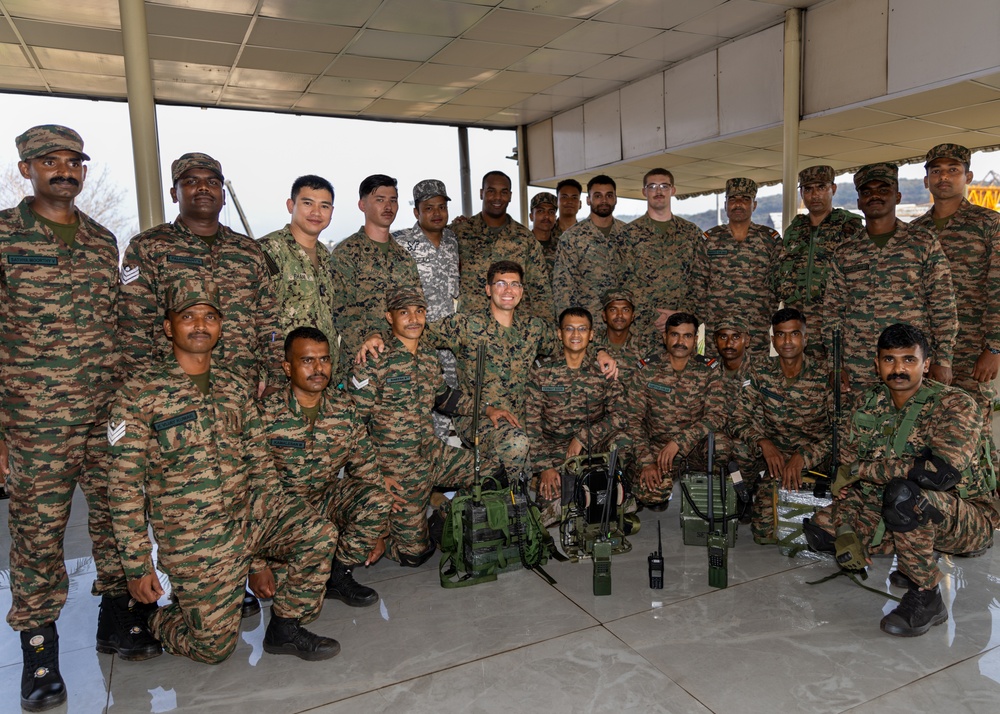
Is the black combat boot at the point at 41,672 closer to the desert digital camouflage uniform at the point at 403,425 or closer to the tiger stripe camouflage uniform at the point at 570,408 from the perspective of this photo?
the desert digital camouflage uniform at the point at 403,425

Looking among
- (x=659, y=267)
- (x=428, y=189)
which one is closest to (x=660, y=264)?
(x=659, y=267)

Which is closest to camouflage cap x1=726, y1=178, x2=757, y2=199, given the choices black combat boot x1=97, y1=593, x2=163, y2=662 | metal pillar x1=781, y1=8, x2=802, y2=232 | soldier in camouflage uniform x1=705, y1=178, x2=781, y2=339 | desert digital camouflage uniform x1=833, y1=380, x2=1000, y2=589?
soldier in camouflage uniform x1=705, y1=178, x2=781, y2=339

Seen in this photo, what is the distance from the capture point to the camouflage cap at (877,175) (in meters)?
4.00

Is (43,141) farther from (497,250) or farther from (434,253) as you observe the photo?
(497,250)

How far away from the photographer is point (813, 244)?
468 centimetres

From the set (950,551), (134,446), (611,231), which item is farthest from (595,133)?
(134,446)

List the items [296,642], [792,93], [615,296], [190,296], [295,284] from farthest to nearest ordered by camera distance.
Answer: [792,93], [615,296], [295,284], [296,642], [190,296]

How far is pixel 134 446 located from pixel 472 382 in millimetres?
2020

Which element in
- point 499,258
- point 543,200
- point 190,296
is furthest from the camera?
point 543,200

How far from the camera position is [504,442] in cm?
406

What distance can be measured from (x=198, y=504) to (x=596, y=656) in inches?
66.6

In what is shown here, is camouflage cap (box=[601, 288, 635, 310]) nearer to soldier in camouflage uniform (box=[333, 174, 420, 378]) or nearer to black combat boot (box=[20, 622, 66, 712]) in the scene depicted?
soldier in camouflage uniform (box=[333, 174, 420, 378])

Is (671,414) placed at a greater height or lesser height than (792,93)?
lesser

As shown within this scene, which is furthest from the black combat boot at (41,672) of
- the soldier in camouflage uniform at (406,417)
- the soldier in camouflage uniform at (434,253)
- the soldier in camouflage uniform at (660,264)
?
the soldier in camouflage uniform at (660,264)
